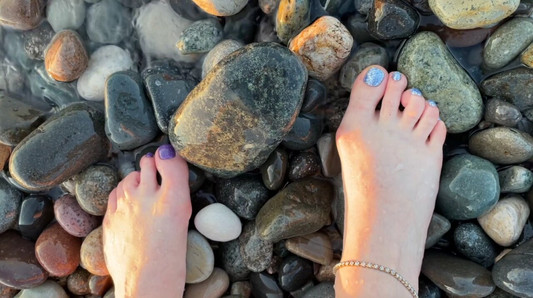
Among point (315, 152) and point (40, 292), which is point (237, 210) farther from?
point (40, 292)

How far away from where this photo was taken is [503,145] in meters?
1.89

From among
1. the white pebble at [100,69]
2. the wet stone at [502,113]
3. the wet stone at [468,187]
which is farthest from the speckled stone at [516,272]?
the white pebble at [100,69]

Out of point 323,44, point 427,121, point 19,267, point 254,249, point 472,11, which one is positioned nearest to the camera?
point 472,11

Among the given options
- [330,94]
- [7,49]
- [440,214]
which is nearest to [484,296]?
[440,214]

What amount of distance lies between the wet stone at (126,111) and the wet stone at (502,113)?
134cm

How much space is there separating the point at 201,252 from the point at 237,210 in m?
0.25

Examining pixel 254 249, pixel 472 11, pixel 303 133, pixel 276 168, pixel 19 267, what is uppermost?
pixel 472 11

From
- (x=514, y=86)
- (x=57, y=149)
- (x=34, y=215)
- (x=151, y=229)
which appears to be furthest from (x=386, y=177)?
(x=34, y=215)

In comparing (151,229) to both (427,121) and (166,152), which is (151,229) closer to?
(166,152)

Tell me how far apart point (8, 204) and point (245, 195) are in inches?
42.5

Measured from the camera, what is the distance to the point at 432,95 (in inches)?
76.7

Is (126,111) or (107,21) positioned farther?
(107,21)

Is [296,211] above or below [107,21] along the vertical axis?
below

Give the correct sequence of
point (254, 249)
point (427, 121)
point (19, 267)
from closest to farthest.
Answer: point (427, 121), point (254, 249), point (19, 267)
